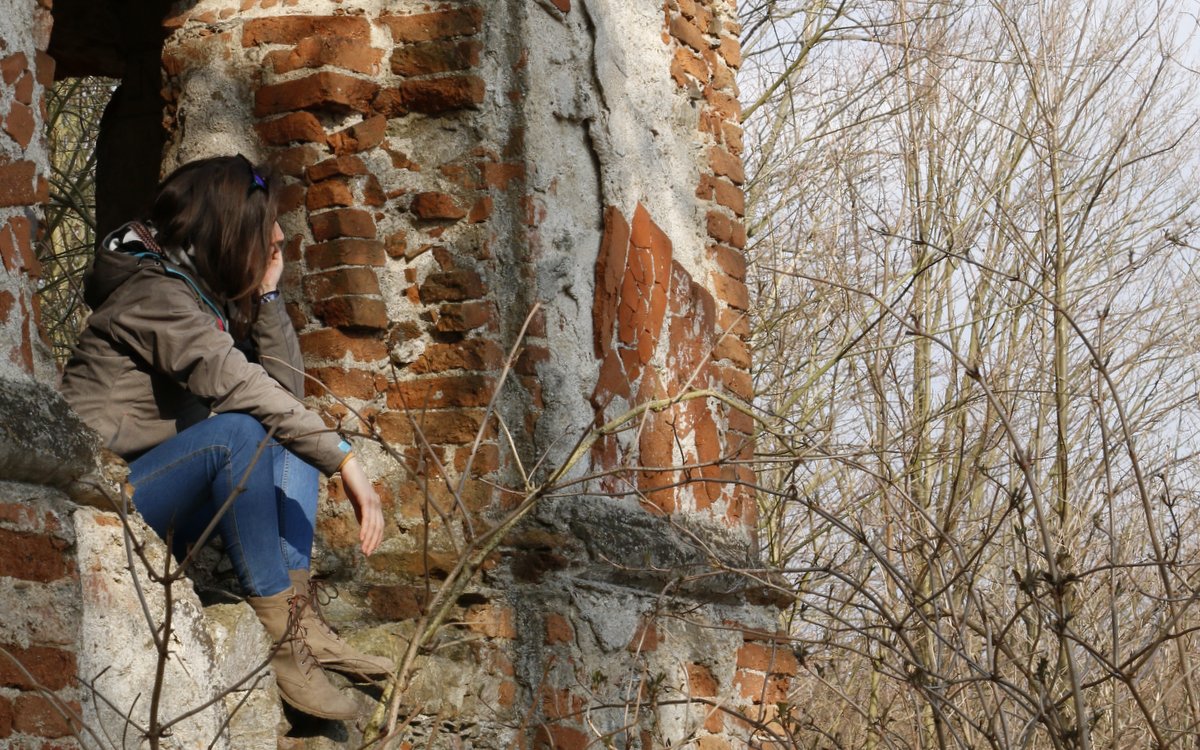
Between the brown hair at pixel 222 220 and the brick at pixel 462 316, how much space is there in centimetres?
58

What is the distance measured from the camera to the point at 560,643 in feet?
12.0

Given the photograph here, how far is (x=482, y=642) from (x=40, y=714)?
1449mm

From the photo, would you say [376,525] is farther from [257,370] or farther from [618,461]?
[618,461]

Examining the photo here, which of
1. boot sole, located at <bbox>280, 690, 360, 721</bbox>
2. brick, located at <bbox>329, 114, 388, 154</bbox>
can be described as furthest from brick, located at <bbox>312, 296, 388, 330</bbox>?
boot sole, located at <bbox>280, 690, 360, 721</bbox>

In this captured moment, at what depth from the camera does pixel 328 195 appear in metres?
3.85

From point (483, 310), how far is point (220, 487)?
3.16 feet

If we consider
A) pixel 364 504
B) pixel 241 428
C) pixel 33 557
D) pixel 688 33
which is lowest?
pixel 33 557

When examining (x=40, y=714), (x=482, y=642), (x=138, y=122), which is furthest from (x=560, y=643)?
(x=138, y=122)

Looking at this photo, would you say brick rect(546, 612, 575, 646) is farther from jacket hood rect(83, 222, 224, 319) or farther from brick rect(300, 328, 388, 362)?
jacket hood rect(83, 222, 224, 319)

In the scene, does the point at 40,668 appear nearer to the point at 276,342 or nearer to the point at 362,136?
the point at 276,342

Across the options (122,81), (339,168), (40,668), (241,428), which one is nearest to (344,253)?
(339,168)

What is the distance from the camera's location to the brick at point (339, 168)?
385 centimetres

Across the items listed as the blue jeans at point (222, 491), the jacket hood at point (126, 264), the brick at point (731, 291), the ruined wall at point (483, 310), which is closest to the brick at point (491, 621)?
the ruined wall at point (483, 310)

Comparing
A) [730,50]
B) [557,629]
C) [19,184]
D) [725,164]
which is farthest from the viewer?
[730,50]
